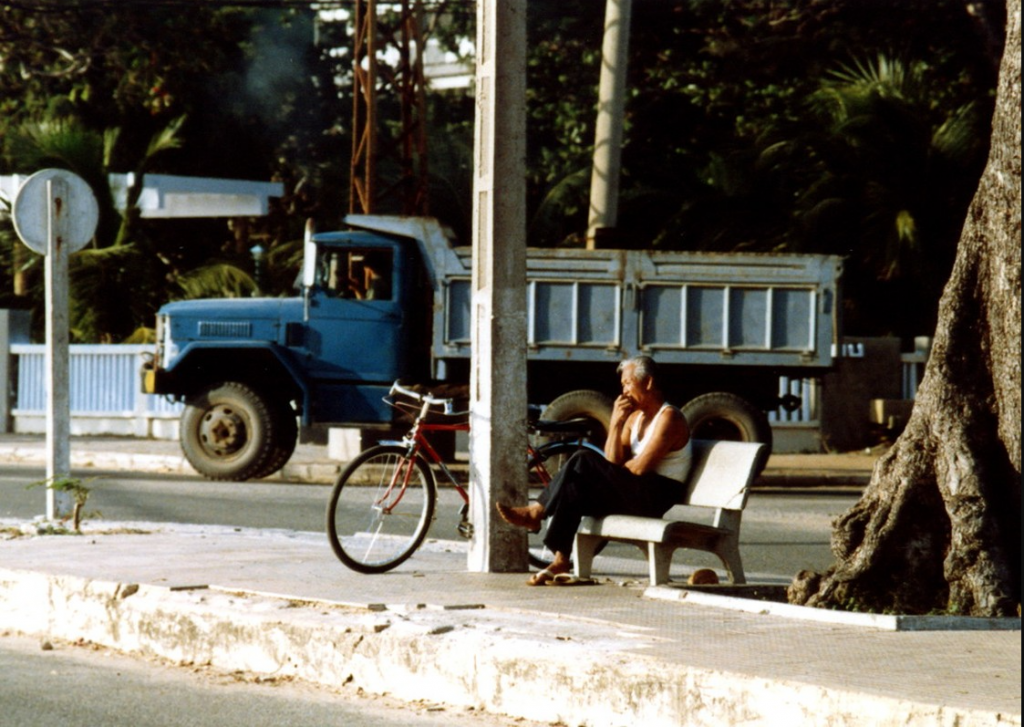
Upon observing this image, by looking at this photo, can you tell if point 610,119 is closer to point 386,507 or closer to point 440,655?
point 386,507

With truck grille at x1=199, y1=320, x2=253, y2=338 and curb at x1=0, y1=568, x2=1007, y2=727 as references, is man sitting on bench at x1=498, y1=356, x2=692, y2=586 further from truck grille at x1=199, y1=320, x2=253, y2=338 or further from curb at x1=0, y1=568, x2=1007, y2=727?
A: truck grille at x1=199, y1=320, x2=253, y2=338

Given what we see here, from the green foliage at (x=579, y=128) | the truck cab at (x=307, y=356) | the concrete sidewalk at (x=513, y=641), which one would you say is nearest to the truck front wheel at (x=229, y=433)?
the truck cab at (x=307, y=356)

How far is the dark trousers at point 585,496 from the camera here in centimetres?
791

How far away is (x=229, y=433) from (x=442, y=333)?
2400 mm

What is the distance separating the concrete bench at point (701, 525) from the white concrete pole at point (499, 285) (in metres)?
0.47

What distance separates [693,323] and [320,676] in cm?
1026

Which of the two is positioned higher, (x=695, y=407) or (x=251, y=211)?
(x=251, y=211)

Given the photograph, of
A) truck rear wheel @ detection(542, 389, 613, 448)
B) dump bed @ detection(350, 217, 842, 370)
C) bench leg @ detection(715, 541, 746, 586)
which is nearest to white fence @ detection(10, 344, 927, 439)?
dump bed @ detection(350, 217, 842, 370)

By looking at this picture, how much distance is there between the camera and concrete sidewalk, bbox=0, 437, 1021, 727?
5.16m

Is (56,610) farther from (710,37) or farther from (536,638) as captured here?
(710,37)

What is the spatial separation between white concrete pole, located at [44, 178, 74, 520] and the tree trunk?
5.14m

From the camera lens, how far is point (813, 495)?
51.5ft

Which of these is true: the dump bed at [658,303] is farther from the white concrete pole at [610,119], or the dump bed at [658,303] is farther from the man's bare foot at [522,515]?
the man's bare foot at [522,515]

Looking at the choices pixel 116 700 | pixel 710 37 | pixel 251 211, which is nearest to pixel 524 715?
pixel 116 700
